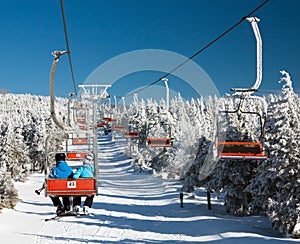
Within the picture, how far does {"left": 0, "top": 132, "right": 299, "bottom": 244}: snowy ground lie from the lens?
26.2m

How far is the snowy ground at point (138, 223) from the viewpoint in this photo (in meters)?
26.2

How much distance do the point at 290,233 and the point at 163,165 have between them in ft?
141

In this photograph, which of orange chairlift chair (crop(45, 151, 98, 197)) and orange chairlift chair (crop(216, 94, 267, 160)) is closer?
orange chairlift chair (crop(45, 151, 98, 197))

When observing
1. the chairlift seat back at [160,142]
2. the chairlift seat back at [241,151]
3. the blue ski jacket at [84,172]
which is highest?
the chairlift seat back at [160,142]

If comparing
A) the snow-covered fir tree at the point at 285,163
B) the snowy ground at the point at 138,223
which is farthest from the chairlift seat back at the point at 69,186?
the snow-covered fir tree at the point at 285,163

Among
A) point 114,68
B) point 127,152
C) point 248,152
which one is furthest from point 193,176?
point 127,152

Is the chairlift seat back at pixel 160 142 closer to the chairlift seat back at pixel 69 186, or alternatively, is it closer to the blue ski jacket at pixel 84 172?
the blue ski jacket at pixel 84 172

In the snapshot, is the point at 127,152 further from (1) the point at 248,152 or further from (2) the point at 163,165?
(1) the point at 248,152

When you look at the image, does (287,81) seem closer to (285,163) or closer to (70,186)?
(285,163)

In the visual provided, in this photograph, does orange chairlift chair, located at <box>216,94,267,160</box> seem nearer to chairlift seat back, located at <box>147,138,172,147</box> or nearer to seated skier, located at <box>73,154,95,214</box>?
seated skier, located at <box>73,154,95,214</box>

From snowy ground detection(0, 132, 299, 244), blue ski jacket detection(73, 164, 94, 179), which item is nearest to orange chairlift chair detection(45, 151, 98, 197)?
blue ski jacket detection(73, 164, 94, 179)

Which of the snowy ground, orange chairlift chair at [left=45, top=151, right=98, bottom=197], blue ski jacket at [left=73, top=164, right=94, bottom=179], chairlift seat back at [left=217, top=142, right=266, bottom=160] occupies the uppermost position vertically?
chairlift seat back at [left=217, top=142, right=266, bottom=160]

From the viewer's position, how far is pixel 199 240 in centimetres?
2588

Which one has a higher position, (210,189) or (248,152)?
(248,152)
